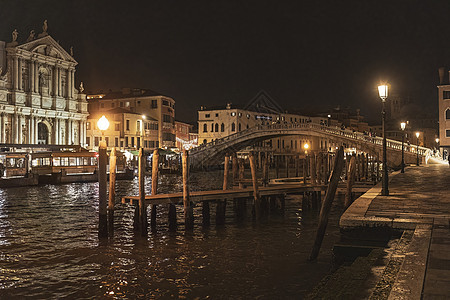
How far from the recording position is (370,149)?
32125 mm

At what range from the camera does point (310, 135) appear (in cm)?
3822

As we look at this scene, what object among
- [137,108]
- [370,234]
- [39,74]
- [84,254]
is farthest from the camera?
[137,108]

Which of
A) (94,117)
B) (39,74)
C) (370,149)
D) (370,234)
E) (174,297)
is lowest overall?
(174,297)

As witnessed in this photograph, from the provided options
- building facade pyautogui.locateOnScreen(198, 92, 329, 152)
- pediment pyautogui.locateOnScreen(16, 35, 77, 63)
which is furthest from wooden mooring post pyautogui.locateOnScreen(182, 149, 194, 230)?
building facade pyautogui.locateOnScreen(198, 92, 329, 152)

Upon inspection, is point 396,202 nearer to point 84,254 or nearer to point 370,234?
point 370,234

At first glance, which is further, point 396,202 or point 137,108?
point 137,108

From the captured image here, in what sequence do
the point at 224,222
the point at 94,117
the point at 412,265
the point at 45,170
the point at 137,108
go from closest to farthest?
the point at 412,265, the point at 224,222, the point at 45,170, the point at 94,117, the point at 137,108

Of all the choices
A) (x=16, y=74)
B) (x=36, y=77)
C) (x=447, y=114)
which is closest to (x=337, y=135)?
(x=447, y=114)

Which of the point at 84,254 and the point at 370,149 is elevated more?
the point at 370,149

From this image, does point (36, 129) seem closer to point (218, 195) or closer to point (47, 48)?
point (47, 48)

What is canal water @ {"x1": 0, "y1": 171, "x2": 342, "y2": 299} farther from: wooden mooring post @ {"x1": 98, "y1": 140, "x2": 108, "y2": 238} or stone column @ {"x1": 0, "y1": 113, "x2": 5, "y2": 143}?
stone column @ {"x1": 0, "y1": 113, "x2": 5, "y2": 143}

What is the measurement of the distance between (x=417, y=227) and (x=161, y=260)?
435cm

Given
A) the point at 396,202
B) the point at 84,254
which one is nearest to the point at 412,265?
the point at 396,202

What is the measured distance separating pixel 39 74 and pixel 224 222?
3653 centimetres
